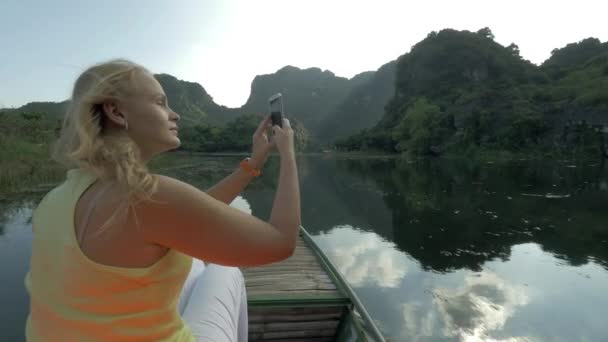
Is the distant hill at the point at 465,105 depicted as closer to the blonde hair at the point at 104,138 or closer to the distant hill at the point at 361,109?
the blonde hair at the point at 104,138

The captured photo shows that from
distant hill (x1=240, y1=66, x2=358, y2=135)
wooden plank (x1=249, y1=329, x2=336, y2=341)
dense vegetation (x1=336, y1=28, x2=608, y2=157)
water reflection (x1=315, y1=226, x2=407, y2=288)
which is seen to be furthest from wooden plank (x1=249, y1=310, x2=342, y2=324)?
distant hill (x1=240, y1=66, x2=358, y2=135)

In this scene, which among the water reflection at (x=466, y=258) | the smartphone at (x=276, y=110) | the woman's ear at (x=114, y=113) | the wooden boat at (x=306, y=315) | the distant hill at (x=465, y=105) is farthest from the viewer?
the distant hill at (x=465, y=105)

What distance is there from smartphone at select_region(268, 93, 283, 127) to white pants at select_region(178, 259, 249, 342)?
86 centimetres

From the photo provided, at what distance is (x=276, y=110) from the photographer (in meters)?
1.61

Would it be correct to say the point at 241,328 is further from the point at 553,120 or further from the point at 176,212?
the point at 553,120

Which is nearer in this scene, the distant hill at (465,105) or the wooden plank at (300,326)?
the wooden plank at (300,326)

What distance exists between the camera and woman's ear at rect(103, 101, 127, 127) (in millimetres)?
1011

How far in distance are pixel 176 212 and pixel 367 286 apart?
22.3 ft

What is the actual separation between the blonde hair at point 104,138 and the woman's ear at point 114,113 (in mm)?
13

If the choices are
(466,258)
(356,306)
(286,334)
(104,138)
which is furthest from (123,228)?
(466,258)

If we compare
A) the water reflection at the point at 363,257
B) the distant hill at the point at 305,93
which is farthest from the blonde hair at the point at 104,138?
the distant hill at the point at 305,93

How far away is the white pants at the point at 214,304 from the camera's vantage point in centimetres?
181

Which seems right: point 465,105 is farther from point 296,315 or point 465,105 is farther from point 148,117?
point 148,117

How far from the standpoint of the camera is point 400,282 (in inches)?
289
